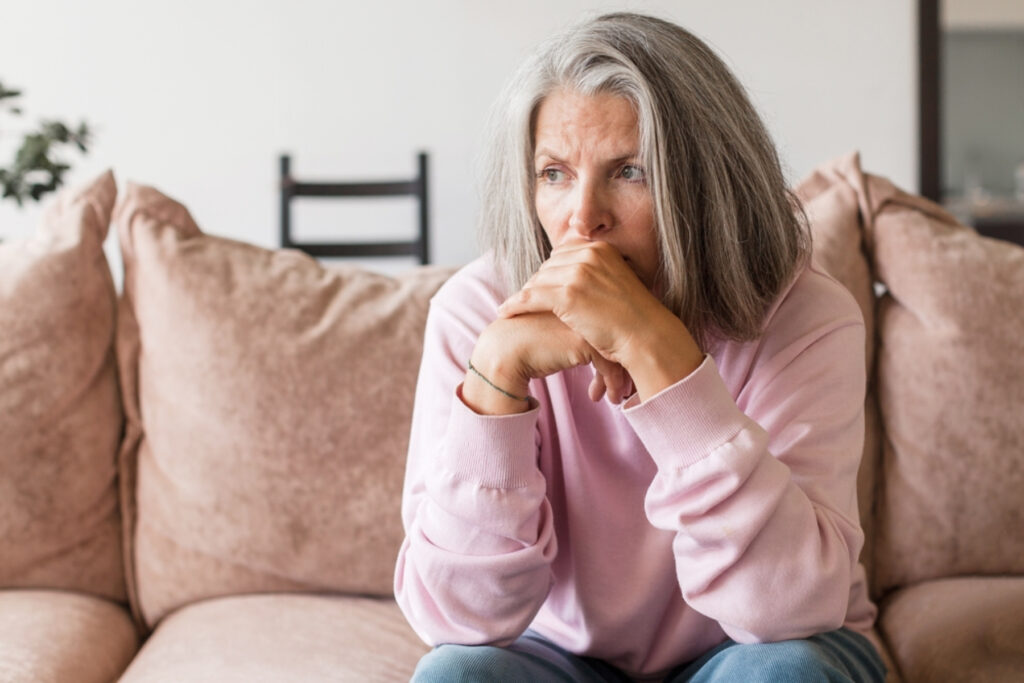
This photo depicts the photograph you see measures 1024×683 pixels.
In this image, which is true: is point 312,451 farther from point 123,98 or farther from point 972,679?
point 123,98

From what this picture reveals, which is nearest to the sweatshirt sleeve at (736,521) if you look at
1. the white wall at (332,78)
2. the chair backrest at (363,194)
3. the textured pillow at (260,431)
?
the textured pillow at (260,431)

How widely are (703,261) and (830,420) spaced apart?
0.21 metres

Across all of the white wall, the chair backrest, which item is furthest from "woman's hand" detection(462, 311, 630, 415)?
the white wall

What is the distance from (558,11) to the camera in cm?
394

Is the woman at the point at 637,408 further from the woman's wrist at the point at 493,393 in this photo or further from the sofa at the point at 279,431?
the sofa at the point at 279,431

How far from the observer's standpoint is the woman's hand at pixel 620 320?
101 centimetres

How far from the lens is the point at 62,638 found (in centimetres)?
139

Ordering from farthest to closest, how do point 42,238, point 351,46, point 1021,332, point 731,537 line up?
point 351,46 → point 42,238 → point 1021,332 → point 731,537

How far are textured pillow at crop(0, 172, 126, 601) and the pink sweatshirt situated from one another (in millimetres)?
600

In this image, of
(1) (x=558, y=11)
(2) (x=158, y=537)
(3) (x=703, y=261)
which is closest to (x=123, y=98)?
(1) (x=558, y=11)

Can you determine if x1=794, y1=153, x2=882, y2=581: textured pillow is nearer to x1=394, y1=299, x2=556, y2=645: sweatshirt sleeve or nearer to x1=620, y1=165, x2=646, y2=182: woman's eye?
x1=620, y1=165, x2=646, y2=182: woman's eye

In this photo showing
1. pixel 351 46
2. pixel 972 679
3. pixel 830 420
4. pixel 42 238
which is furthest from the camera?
pixel 351 46

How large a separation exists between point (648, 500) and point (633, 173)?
1.05 ft

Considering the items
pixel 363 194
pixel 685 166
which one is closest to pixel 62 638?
pixel 685 166
